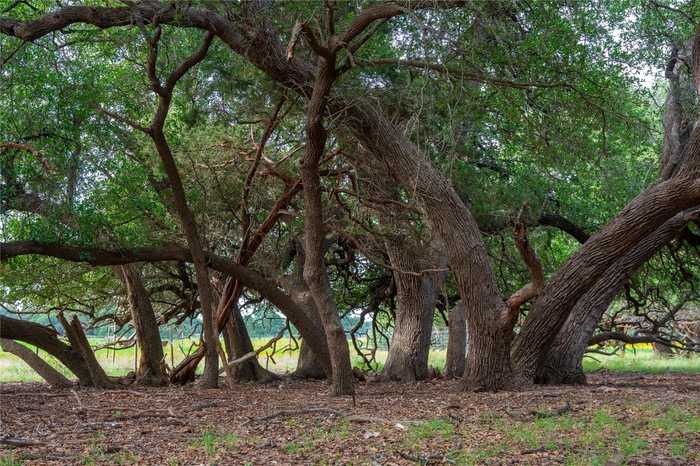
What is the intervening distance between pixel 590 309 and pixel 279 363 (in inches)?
527

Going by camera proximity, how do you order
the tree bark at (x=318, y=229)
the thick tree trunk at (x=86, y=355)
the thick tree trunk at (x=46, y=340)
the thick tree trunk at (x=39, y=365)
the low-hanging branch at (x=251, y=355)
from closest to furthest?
the tree bark at (x=318, y=229)
the thick tree trunk at (x=46, y=340)
the low-hanging branch at (x=251, y=355)
the thick tree trunk at (x=86, y=355)
the thick tree trunk at (x=39, y=365)

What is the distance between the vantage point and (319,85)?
25.4 ft

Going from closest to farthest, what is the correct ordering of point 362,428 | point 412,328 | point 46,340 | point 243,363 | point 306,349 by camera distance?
point 362,428
point 46,340
point 412,328
point 243,363
point 306,349

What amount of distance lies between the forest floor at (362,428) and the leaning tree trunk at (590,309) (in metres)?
1.28

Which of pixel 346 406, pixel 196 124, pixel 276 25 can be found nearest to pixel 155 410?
pixel 346 406

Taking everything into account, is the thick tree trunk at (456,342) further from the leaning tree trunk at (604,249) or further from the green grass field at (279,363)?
the leaning tree trunk at (604,249)

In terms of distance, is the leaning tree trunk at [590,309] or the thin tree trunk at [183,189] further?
the leaning tree trunk at [590,309]

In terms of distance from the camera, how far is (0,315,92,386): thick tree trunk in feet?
31.9

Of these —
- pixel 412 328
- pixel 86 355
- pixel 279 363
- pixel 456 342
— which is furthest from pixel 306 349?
pixel 279 363

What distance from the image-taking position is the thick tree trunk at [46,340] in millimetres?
9734

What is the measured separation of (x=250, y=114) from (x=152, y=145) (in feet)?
4.30

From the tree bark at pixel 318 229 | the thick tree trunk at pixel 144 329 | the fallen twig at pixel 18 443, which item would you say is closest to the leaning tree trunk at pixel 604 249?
the tree bark at pixel 318 229

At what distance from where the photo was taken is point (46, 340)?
10.4 metres

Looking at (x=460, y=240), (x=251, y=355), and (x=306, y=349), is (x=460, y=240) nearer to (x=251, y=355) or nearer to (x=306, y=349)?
(x=251, y=355)
